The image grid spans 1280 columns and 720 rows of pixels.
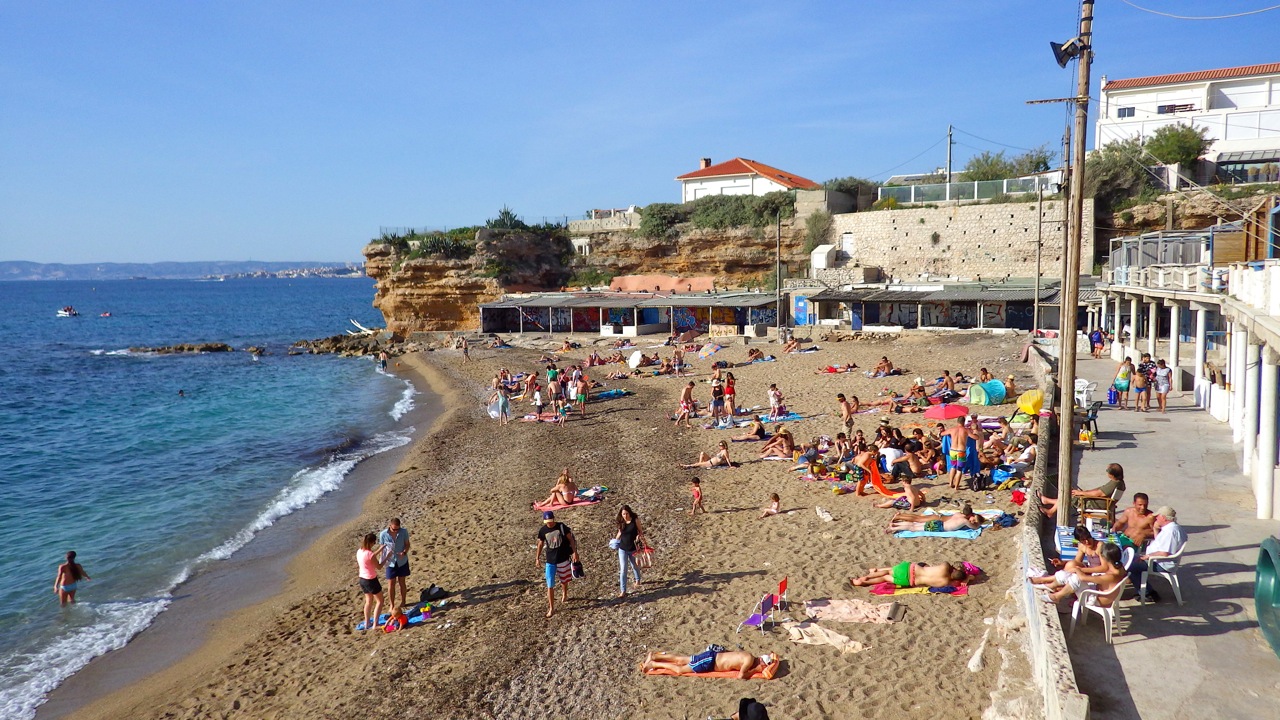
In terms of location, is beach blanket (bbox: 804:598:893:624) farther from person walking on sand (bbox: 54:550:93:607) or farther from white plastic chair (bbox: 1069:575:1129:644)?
person walking on sand (bbox: 54:550:93:607)

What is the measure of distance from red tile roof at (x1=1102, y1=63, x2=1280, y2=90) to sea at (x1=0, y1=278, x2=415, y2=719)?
39296 millimetres

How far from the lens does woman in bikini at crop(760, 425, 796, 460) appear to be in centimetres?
1491

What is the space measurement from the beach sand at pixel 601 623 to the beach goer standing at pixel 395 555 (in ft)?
1.99

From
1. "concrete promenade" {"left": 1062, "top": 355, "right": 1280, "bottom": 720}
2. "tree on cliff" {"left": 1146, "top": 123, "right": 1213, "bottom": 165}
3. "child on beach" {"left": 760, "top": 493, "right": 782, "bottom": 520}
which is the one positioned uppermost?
"tree on cliff" {"left": 1146, "top": 123, "right": 1213, "bottom": 165}

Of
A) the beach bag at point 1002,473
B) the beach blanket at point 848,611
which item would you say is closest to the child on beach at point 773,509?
the beach bag at point 1002,473

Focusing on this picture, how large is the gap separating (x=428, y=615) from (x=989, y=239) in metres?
34.3

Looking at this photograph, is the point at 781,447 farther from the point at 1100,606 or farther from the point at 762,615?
the point at 1100,606

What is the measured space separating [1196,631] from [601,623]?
553 cm

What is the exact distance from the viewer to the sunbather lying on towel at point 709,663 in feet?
24.1

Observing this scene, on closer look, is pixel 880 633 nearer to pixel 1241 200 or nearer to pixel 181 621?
pixel 181 621

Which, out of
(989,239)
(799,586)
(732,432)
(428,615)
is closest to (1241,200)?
(989,239)

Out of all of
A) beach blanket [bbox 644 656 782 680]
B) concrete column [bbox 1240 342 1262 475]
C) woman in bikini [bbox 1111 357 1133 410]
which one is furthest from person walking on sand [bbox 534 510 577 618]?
woman in bikini [bbox 1111 357 1133 410]

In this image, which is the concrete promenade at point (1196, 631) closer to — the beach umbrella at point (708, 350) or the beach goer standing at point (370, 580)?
the beach goer standing at point (370, 580)

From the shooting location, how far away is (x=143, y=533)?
578 inches
